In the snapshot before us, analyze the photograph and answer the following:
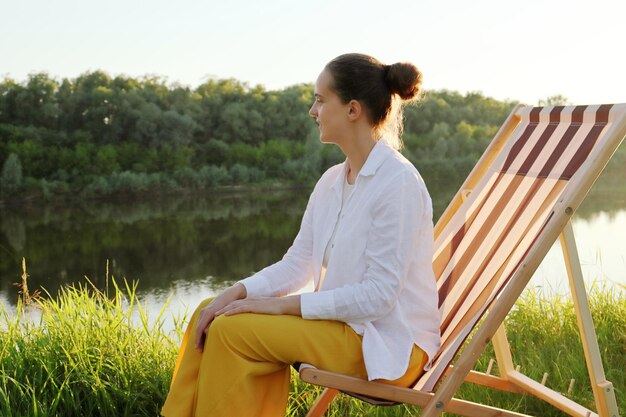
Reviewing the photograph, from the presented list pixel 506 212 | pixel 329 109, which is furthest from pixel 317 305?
pixel 506 212

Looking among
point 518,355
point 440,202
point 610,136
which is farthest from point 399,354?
point 440,202

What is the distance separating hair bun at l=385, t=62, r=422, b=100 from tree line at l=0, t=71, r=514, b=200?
88.8 ft

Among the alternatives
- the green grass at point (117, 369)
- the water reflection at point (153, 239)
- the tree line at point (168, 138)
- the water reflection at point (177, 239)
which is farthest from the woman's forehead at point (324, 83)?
the tree line at point (168, 138)

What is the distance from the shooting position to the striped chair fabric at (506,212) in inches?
82.1

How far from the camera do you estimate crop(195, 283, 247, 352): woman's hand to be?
1.95 m

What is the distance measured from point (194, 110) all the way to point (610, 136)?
3064 cm

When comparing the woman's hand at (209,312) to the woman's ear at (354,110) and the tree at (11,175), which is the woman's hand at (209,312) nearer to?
the woman's ear at (354,110)

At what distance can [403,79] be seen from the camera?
204 centimetres

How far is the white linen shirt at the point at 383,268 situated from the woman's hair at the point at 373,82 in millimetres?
113

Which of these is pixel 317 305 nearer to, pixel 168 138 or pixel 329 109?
pixel 329 109

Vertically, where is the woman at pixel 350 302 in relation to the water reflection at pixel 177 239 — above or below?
above

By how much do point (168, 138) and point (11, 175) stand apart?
5966 millimetres

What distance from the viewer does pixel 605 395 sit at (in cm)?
210

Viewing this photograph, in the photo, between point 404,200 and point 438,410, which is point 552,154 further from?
point 438,410
